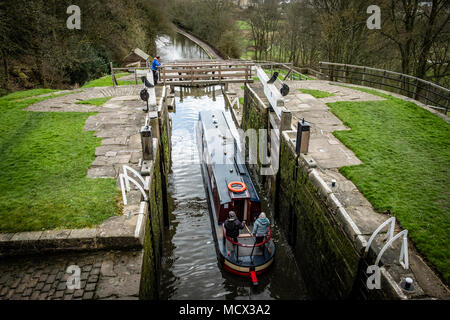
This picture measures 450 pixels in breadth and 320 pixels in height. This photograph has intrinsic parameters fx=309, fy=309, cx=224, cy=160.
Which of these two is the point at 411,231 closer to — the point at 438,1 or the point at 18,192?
the point at 18,192

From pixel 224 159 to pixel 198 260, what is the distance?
391 cm

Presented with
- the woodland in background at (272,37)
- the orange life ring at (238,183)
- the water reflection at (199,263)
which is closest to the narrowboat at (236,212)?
the orange life ring at (238,183)

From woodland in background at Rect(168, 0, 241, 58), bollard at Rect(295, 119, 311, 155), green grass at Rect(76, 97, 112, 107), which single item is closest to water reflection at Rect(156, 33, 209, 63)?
woodland in background at Rect(168, 0, 241, 58)

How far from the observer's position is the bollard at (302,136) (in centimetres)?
912

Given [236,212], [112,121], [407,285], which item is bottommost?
[236,212]

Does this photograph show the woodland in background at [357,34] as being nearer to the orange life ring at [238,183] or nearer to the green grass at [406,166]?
the green grass at [406,166]

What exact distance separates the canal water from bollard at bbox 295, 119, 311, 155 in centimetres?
338

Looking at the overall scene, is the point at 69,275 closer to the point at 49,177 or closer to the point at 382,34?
the point at 49,177

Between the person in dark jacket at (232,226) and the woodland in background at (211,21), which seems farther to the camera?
the woodland in background at (211,21)

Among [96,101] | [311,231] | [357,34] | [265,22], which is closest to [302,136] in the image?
[311,231]

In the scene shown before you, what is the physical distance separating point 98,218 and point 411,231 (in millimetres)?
6970

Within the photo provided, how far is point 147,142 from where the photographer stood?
9047mm

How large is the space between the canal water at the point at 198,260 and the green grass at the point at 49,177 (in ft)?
10.9

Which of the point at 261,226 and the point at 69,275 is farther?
the point at 261,226
